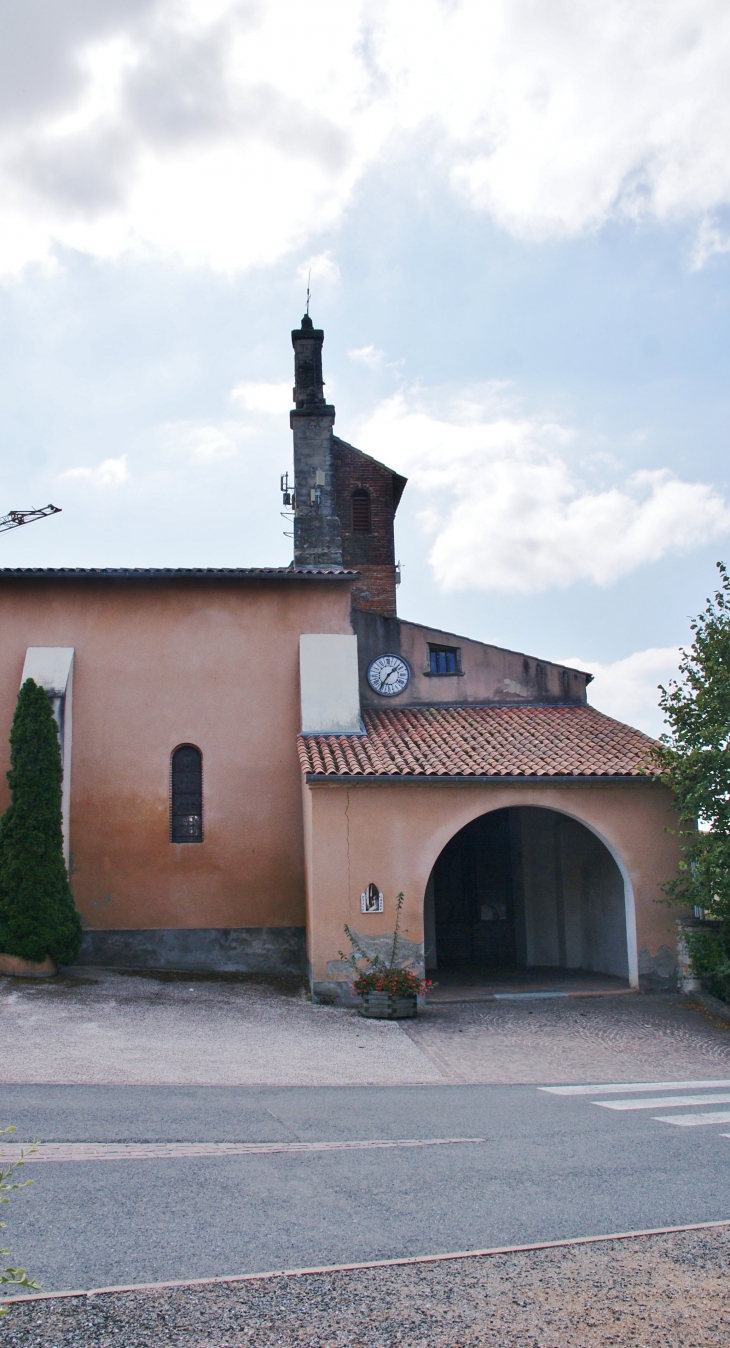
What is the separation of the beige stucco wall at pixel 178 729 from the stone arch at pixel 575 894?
3.40 m

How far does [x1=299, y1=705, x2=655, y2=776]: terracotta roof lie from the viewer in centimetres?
1627

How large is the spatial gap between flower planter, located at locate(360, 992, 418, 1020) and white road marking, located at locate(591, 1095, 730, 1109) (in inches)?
207

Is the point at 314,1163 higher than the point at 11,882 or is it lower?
lower

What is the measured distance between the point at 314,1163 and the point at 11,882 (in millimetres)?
10296

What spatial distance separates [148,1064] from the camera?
1091cm

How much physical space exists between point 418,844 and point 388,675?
499 cm

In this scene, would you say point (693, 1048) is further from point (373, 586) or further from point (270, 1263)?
point (373, 586)

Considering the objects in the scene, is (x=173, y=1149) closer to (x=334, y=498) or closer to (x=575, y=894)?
(x=575, y=894)

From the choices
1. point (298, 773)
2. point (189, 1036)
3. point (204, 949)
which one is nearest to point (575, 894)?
point (298, 773)

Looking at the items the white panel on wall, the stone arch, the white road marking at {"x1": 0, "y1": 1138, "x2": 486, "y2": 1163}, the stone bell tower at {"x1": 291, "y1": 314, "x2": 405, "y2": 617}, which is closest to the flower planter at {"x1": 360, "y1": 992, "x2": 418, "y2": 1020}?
the stone arch

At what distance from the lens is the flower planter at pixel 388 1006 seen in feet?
47.2

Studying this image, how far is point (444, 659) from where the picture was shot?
20438mm

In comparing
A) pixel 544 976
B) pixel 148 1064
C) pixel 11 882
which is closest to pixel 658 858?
pixel 544 976

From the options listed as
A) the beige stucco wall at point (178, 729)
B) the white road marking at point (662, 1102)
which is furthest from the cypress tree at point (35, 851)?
the white road marking at point (662, 1102)
